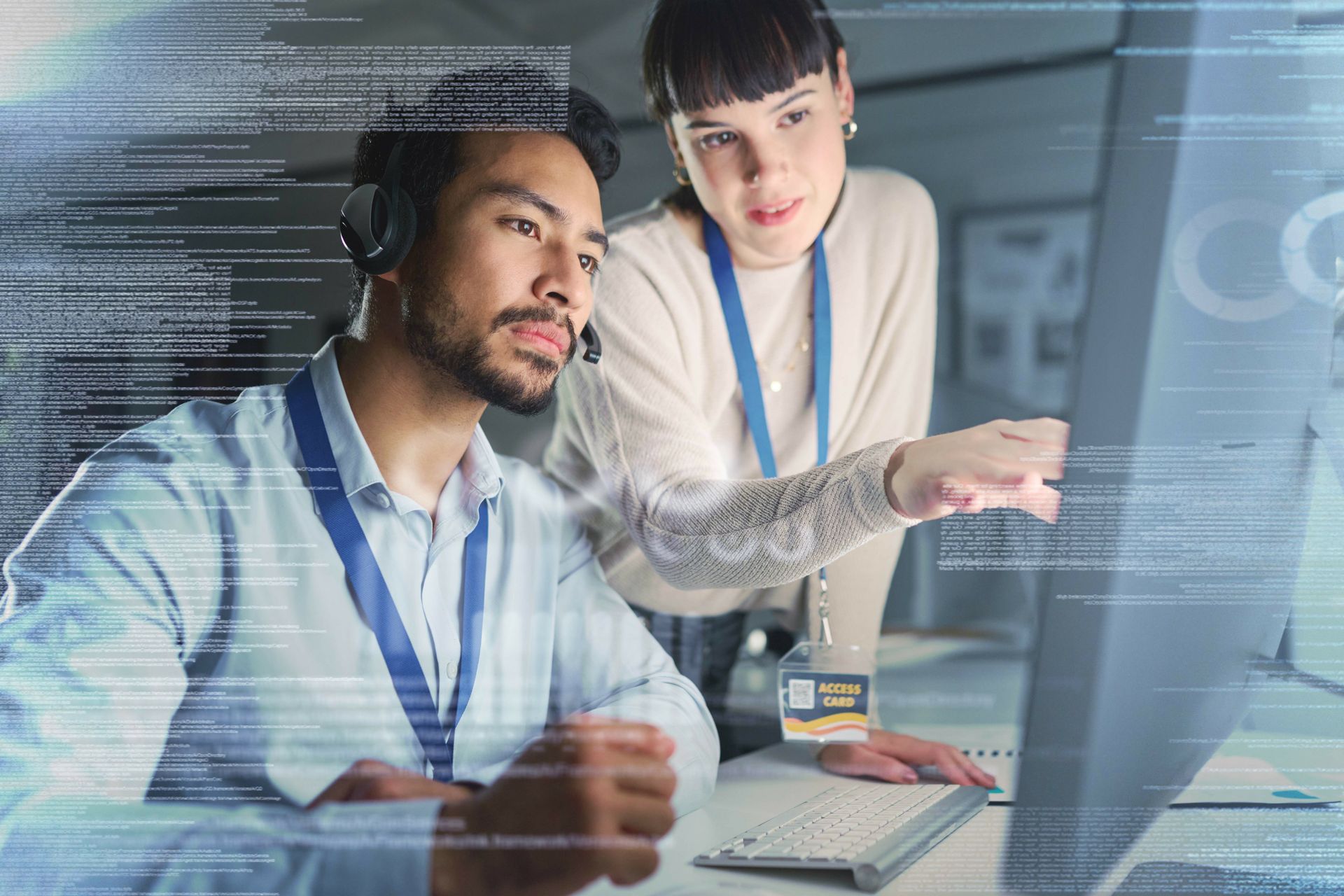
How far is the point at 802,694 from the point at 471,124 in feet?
2.48

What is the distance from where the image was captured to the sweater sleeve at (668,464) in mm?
932

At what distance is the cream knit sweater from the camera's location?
0.94m

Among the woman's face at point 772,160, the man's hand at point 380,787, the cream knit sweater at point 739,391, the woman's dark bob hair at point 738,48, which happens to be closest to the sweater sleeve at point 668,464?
the cream knit sweater at point 739,391

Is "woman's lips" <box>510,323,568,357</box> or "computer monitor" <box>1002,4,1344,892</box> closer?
"computer monitor" <box>1002,4,1344,892</box>

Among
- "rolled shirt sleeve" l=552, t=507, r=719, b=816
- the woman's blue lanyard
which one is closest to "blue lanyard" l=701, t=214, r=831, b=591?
the woman's blue lanyard

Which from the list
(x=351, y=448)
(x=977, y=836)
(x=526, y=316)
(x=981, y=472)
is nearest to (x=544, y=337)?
(x=526, y=316)

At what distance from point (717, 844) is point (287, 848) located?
0.48 m

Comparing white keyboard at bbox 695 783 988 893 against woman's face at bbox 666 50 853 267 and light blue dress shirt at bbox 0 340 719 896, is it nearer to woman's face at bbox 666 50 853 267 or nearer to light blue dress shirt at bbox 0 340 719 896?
light blue dress shirt at bbox 0 340 719 896

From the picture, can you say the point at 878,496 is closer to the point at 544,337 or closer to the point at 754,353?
the point at 754,353

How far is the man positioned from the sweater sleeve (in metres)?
0.05

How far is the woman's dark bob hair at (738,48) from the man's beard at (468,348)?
0.30 m

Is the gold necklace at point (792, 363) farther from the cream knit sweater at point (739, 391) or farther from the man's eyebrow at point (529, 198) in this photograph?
the man's eyebrow at point (529, 198)

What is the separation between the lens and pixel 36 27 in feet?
3.26

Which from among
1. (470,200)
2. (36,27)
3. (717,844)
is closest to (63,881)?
(717,844)
